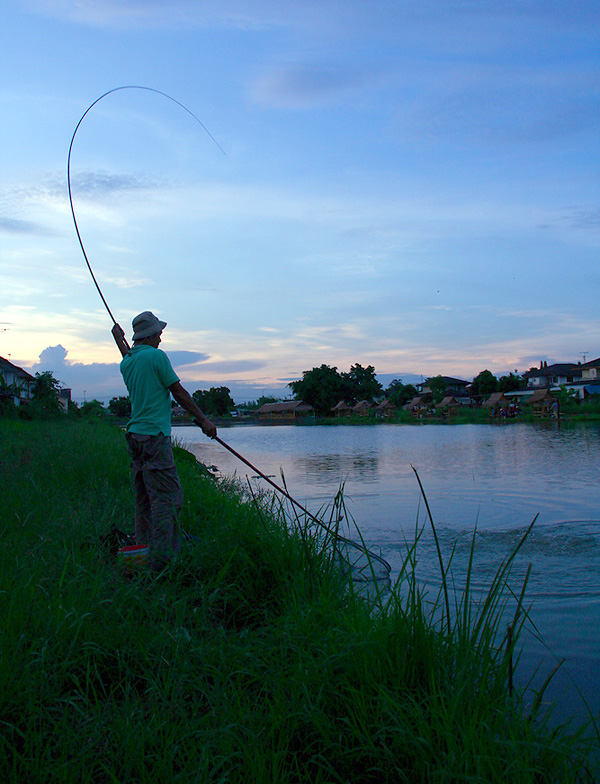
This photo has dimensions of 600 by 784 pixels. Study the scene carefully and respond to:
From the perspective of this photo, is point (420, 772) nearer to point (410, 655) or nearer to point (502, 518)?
point (410, 655)

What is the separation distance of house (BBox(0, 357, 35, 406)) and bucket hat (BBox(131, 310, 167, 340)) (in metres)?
27.2

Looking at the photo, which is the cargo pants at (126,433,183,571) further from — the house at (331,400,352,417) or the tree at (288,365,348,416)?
the tree at (288,365,348,416)

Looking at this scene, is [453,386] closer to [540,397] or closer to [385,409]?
[385,409]

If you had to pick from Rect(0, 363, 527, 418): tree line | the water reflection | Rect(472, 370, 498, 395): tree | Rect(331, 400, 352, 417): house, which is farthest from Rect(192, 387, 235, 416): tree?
the water reflection

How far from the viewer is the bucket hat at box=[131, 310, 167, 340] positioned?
3.85m

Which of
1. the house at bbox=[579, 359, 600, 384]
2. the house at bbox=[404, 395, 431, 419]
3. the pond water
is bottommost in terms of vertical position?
the pond water

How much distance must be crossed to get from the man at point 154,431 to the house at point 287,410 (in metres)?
73.4

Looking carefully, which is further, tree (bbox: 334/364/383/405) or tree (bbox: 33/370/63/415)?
tree (bbox: 334/364/383/405)

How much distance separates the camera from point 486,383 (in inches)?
2975

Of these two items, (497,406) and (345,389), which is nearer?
(497,406)

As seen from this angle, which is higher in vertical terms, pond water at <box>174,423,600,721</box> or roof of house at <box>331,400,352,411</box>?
roof of house at <box>331,400,352,411</box>

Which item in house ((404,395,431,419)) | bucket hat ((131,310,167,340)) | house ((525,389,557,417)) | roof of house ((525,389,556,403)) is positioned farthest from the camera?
house ((404,395,431,419))

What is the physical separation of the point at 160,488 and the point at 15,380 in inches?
1453

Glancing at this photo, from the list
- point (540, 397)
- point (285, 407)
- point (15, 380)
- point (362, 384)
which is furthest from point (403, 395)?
point (15, 380)
